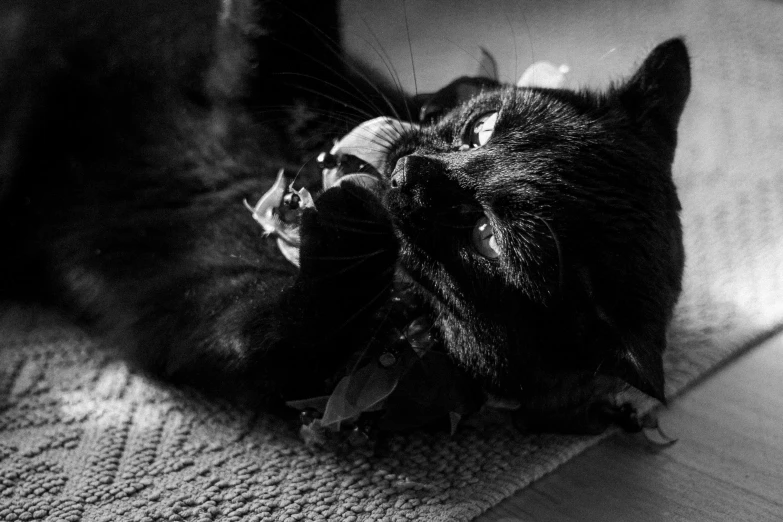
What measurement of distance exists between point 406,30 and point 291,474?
752mm

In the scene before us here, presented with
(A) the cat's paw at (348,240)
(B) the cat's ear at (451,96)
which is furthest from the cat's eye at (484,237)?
(B) the cat's ear at (451,96)

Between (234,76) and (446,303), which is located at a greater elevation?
(234,76)

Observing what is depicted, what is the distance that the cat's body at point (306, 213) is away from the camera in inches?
28.7

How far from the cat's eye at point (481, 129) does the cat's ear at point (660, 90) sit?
170mm

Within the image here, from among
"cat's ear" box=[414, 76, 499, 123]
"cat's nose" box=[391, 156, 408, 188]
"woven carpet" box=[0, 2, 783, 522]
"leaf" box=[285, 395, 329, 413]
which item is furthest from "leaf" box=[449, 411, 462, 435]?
"cat's ear" box=[414, 76, 499, 123]

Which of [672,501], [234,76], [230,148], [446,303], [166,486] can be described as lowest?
[672,501]

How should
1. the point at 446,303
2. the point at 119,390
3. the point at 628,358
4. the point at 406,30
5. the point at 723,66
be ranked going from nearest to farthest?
1. the point at 628,358
2. the point at 446,303
3. the point at 119,390
4. the point at 406,30
5. the point at 723,66

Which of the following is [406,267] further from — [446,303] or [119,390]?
[119,390]

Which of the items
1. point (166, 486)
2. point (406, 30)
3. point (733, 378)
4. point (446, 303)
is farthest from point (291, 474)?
point (406, 30)

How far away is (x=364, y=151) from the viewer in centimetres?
92

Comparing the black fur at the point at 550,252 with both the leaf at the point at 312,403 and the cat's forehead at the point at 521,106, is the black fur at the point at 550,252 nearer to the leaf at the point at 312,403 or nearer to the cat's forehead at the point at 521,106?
the cat's forehead at the point at 521,106

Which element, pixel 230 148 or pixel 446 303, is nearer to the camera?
pixel 446 303

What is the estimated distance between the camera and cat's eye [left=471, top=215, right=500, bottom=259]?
0.74m

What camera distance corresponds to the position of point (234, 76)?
107 centimetres
